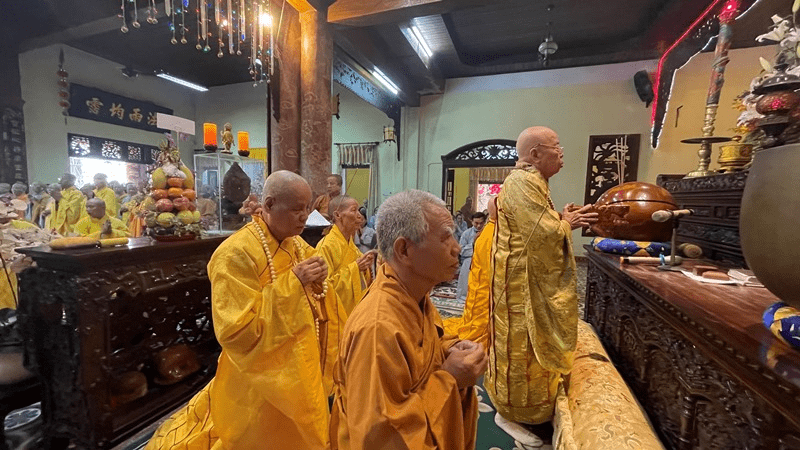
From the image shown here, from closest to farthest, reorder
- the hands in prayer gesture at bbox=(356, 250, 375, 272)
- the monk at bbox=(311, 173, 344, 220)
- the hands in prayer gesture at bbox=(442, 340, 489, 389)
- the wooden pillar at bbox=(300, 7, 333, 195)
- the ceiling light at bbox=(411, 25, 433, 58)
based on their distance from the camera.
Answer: the hands in prayer gesture at bbox=(442, 340, 489, 389) < the hands in prayer gesture at bbox=(356, 250, 375, 272) < the wooden pillar at bbox=(300, 7, 333, 195) < the monk at bbox=(311, 173, 344, 220) < the ceiling light at bbox=(411, 25, 433, 58)

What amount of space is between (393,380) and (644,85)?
9062 millimetres

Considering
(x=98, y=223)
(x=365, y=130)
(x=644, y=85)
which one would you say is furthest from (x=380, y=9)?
(x=644, y=85)

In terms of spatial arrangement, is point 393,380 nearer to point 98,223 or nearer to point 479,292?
point 479,292

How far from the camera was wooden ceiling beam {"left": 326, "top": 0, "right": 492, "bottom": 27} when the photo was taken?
448 cm

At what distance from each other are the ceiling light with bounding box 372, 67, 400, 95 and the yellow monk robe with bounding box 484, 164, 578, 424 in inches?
215

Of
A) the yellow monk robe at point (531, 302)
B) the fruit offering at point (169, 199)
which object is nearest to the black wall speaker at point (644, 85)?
the yellow monk robe at point (531, 302)

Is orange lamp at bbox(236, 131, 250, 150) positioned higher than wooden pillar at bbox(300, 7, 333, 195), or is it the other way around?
wooden pillar at bbox(300, 7, 333, 195)

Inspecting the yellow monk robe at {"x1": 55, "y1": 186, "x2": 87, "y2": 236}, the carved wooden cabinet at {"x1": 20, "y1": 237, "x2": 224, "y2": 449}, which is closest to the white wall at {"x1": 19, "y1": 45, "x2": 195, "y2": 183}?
the yellow monk robe at {"x1": 55, "y1": 186, "x2": 87, "y2": 236}

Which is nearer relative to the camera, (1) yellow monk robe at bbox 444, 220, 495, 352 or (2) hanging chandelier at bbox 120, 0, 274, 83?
(2) hanging chandelier at bbox 120, 0, 274, 83

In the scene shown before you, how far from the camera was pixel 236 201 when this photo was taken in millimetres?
4012

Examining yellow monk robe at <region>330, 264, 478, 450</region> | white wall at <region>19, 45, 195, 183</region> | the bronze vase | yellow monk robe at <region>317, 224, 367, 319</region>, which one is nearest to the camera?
the bronze vase

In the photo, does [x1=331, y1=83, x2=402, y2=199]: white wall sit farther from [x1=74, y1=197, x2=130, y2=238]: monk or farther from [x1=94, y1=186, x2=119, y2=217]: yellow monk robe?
[x1=74, y1=197, x2=130, y2=238]: monk

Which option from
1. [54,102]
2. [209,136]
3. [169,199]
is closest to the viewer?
[169,199]

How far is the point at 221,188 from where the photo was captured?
13.1 feet
